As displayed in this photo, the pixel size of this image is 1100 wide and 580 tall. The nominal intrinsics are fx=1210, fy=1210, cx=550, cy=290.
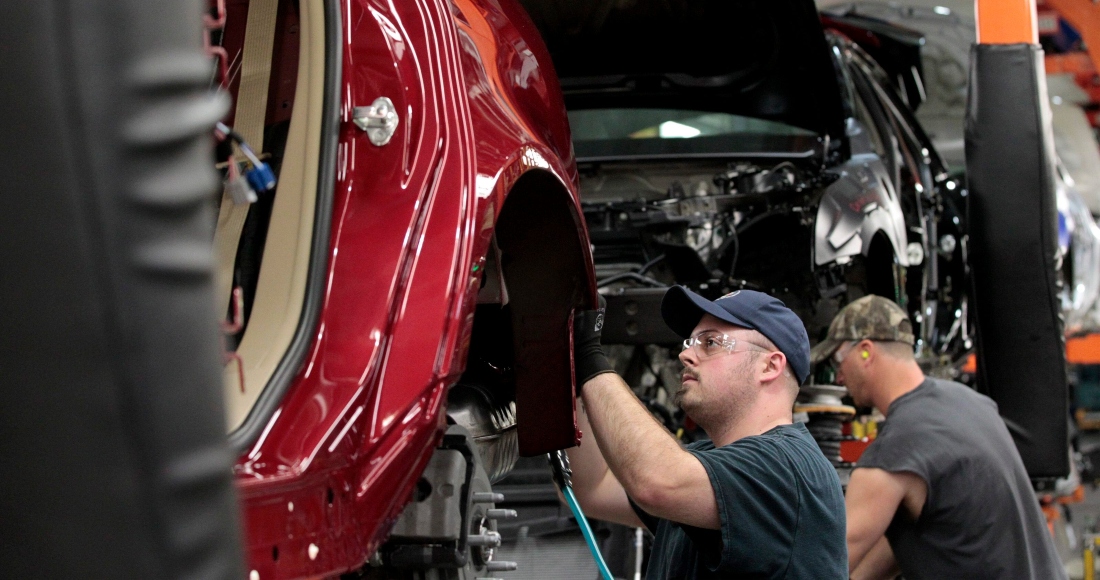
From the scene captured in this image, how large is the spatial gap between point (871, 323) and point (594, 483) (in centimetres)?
119

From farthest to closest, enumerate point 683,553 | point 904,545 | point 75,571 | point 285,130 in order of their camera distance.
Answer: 1. point 904,545
2. point 683,553
3. point 285,130
4. point 75,571

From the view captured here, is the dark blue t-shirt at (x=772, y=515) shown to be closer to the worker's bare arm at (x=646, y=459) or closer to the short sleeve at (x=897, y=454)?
the worker's bare arm at (x=646, y=459)

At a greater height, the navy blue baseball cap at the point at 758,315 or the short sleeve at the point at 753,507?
the navy blue baseball cap at the point at 758,315

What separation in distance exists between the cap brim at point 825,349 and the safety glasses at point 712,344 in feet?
4.23

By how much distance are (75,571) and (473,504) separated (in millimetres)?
1059

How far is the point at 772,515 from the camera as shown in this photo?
Answer: 2.16 m

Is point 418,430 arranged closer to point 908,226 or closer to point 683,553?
point 683,553

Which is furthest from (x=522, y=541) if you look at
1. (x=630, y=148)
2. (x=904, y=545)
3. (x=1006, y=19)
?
(x=1006, y=19)

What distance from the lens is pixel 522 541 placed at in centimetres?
362

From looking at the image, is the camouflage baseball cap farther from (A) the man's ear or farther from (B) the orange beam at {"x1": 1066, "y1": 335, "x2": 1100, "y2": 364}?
(B) the orange beam at {"x1": 1066, "y1": 335, "x2": 1100, "y2": 364}

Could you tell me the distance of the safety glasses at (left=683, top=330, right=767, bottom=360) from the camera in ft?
8.03

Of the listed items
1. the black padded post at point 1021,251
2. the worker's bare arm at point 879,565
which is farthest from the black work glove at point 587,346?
the black padded post at point 1021,251

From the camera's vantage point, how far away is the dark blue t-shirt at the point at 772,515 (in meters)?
2.13

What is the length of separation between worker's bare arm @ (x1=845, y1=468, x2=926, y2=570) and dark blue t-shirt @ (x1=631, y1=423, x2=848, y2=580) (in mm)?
852
